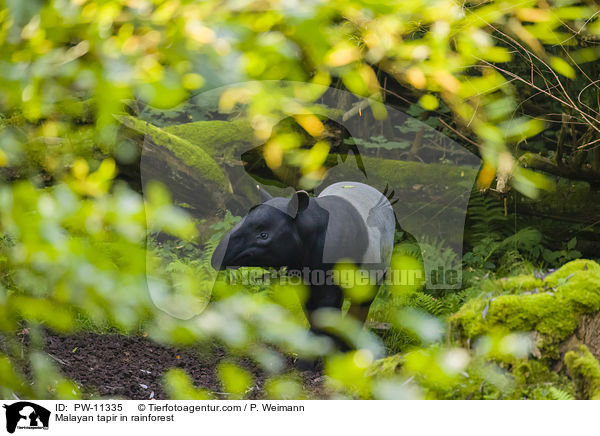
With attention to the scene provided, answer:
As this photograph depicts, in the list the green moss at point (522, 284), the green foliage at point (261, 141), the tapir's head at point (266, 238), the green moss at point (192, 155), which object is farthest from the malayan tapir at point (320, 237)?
the green moss at point (522, 284)

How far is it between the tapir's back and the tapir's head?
19 cm

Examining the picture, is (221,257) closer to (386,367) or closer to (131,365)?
(131,365)

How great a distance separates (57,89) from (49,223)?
0.46 m

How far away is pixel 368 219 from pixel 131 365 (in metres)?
1.27

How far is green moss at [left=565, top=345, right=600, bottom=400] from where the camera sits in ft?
4.97

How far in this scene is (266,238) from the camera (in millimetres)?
2162

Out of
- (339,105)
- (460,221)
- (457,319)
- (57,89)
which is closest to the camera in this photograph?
(57,89)

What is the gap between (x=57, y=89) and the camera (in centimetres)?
130
